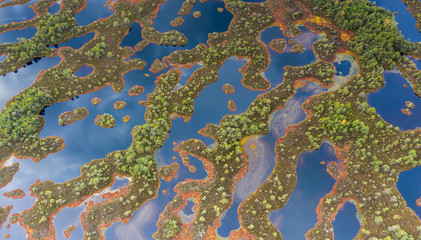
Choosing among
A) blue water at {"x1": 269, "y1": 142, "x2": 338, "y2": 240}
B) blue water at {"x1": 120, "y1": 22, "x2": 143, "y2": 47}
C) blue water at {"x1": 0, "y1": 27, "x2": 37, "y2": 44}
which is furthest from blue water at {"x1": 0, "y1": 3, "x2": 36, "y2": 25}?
blue water at {"x1": 269, "y1": 142, "x2": 338, "y2": 240}

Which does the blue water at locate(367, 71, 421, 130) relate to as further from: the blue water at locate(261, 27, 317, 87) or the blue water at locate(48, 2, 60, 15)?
the blue water at locate(48, 2, 60, 15)

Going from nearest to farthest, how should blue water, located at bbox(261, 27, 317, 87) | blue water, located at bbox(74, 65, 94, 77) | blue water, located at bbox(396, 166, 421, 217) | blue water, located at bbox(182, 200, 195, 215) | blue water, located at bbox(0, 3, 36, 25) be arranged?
blue water, located at bbox(396, 166, 421, 217), blue water, located at bbox(182, 200, 195, 215), blue water, located at bbox(261, 27, 317, 87), blue water, located at bbox(74, 65, 94, 77), blue water, located at bbox(0, 3, 36, 25)

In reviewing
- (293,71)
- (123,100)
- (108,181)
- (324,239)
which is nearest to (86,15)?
(123,100)

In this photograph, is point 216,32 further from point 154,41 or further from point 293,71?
point 293,71

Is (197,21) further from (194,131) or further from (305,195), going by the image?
(305,195)

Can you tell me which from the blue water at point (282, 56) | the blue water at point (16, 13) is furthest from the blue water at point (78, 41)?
the blue water at point (282, 56)

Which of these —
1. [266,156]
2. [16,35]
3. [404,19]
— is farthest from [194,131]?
[404,19]
